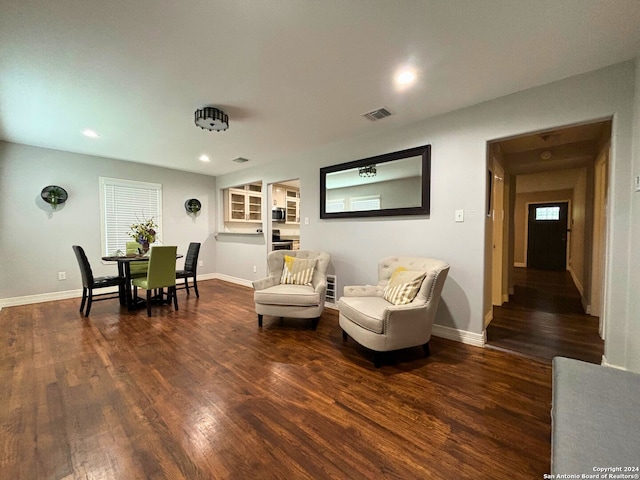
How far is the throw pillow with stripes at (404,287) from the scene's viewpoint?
239 cm

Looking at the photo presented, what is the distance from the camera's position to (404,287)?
2.44 meters

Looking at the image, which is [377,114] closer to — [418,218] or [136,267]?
[418,218]

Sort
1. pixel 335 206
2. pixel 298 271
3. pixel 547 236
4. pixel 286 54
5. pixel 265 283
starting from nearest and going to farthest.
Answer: pixel 286 54 < pixel 265 283 < pixel 298 271 < pixel 335 206 < pixel 547 236

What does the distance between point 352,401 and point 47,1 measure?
3.04 metres

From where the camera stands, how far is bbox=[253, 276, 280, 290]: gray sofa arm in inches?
129

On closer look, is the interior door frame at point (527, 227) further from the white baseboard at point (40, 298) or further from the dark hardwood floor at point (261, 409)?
the white baseboard at point (40, 298)

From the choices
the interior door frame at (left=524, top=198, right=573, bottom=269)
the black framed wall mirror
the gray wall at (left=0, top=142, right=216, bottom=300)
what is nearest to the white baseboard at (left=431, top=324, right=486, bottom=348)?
the black framed wall mirror

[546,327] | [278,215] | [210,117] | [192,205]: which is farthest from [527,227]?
[192,205]

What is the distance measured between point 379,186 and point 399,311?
179 cm

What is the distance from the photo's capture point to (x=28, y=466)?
1265mm

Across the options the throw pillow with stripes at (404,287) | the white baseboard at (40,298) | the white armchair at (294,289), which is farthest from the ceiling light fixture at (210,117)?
the white baseboard at (40,298)

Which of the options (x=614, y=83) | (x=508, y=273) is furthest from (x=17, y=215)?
(x=508, y=273)

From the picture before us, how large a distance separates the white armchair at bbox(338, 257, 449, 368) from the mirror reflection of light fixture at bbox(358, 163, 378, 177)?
4.43 ft

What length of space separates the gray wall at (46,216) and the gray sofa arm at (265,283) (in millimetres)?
3503
